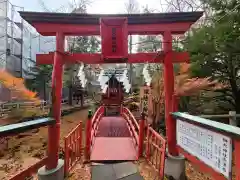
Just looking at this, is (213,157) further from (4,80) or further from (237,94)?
(4,80)

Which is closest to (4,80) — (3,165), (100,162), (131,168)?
(3,165)

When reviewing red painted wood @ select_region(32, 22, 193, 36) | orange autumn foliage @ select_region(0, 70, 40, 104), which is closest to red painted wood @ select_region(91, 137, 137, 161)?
red painted wood @ select_region(32, 22, 193, 36)

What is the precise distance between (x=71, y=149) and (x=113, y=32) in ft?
10.2

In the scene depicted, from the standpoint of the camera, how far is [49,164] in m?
3.98

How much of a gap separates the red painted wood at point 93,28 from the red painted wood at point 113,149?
3.44 m

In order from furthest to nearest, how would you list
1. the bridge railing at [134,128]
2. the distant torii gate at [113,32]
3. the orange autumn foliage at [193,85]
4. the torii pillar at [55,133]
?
the orange autumn foliage at [193,85] < the bridge railing at [134,128] < the distant torii gate at [113,32] < the torii pillar at [55,133]

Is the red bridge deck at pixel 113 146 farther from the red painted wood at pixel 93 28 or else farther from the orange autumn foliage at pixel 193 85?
the red painted wood at pixel 93 28

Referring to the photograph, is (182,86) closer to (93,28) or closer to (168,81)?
(168,81)

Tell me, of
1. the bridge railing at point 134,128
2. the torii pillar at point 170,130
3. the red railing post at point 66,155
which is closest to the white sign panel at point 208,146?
the torii pillar at point 170,130

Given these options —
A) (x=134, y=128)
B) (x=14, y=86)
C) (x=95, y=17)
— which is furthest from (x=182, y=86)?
(x=14, y=86)

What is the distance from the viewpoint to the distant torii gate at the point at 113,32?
4.54 m

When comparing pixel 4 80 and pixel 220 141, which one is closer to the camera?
pixel 220 141

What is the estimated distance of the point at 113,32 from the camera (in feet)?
15.1

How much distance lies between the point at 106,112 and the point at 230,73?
10.0 m
